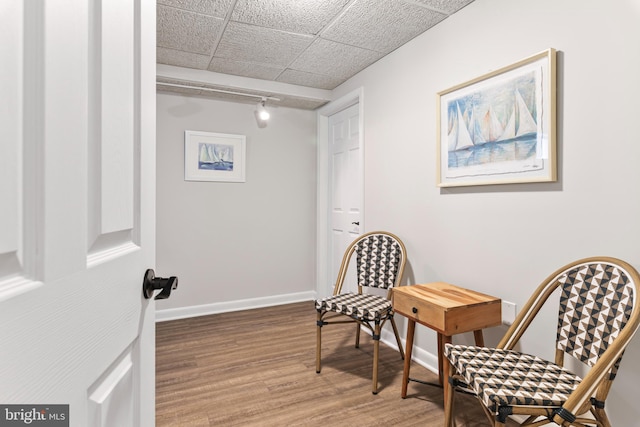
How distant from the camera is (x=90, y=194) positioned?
1.86 feet

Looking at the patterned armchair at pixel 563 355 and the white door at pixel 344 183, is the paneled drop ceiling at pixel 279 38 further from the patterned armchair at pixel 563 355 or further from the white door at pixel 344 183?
the patterned armchair at pixel 563 355

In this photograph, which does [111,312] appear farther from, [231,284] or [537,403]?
[231,284]

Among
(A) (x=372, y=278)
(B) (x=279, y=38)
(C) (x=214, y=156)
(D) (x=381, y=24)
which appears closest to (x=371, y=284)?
(A) (x=372, y=278)

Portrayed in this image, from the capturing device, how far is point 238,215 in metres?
3.77

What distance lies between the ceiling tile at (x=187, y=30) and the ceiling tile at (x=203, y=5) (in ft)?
0.16

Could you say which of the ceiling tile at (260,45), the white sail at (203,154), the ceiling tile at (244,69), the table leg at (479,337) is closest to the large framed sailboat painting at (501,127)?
the table leg at (479,337)

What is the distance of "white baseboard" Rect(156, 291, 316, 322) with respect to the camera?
344cm

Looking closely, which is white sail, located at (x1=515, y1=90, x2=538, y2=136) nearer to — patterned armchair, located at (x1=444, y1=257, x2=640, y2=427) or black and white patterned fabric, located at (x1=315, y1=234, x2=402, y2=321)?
patterned armchair, located at (x1=444, y1=257, x2=640, y2=427)

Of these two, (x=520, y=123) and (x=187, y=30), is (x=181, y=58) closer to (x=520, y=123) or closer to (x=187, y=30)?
(x=187, y=30)

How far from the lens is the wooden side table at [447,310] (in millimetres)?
1738

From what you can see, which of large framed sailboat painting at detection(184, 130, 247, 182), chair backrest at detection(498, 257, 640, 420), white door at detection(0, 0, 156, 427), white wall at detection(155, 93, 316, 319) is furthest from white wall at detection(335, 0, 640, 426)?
white door at detection(0, 0, 156, 427)

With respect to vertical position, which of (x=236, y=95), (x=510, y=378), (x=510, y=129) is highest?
(x=236, y=95)

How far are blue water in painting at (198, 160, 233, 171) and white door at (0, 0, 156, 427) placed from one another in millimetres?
2912

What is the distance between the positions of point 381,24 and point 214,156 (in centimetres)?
212
